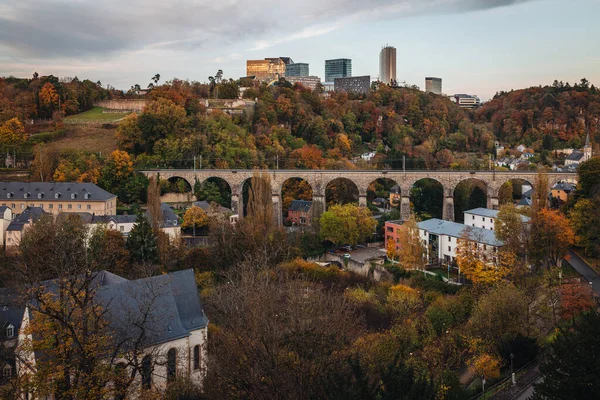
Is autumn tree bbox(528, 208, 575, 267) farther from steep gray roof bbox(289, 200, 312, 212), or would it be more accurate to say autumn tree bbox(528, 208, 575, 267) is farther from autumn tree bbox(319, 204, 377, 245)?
steep gray roof bbox(289, 200, 312, 212)

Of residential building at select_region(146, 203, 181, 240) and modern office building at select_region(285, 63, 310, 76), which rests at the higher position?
modern office building at select_region(285, 63, 310, 76)

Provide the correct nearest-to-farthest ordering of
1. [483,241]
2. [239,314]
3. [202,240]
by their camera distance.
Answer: [239,314]
[483,241]
[202,240]

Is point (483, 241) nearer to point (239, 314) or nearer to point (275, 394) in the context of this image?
point (239, 314)

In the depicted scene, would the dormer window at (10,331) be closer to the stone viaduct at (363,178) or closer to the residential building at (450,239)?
the residential building at (450,239)

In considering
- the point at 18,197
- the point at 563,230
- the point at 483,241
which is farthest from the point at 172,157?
the point at 563,230

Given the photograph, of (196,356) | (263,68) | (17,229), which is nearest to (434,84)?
(263,68)

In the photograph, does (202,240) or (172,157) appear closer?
(202,240)

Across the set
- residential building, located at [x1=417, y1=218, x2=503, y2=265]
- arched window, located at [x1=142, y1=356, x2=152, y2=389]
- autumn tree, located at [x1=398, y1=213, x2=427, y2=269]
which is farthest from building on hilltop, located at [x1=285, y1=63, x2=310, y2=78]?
arched window, located at [x1=142, y1=356, x2=152, y2=389]
